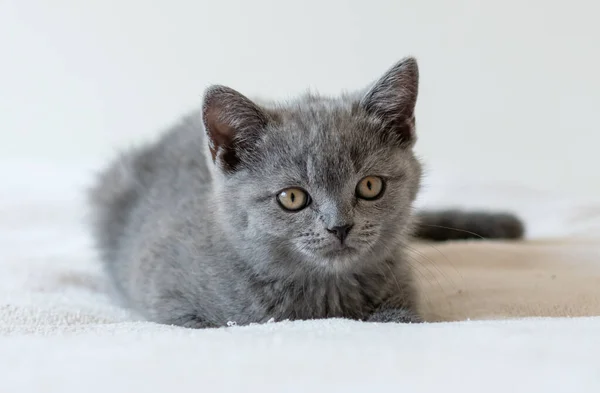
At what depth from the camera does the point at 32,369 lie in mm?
735

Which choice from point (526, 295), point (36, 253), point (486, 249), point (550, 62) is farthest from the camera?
point (550, 62)

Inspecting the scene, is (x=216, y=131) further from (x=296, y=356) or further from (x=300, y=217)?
(x=296, y=356)

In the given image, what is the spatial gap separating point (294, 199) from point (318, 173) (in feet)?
0.20

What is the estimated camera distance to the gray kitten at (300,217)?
108 cm

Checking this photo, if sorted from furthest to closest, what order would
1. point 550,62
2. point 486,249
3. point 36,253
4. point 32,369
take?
1. point 550,62
2. point 36,253
3. point 486,249
4. point 32,369

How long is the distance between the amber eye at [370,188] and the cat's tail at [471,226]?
669 millimetres

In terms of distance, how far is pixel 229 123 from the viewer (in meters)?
1.17

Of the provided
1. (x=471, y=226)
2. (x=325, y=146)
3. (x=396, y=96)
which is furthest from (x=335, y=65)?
(x=325, y=146)

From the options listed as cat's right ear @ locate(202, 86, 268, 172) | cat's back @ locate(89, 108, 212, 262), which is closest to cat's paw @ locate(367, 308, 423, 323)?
cat's right ear @ locate(202, 86, 268, 172)

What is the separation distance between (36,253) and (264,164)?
2.92 ft

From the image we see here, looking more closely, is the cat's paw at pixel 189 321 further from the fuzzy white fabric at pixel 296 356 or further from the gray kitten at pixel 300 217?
the fuzzy white fabric at pixel 296 356

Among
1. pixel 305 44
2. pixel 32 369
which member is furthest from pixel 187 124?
pixel 305 44

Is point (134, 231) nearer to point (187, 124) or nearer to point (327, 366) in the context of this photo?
point (187, 124)

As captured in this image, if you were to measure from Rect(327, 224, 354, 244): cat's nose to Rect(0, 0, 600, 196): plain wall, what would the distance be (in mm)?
1773
